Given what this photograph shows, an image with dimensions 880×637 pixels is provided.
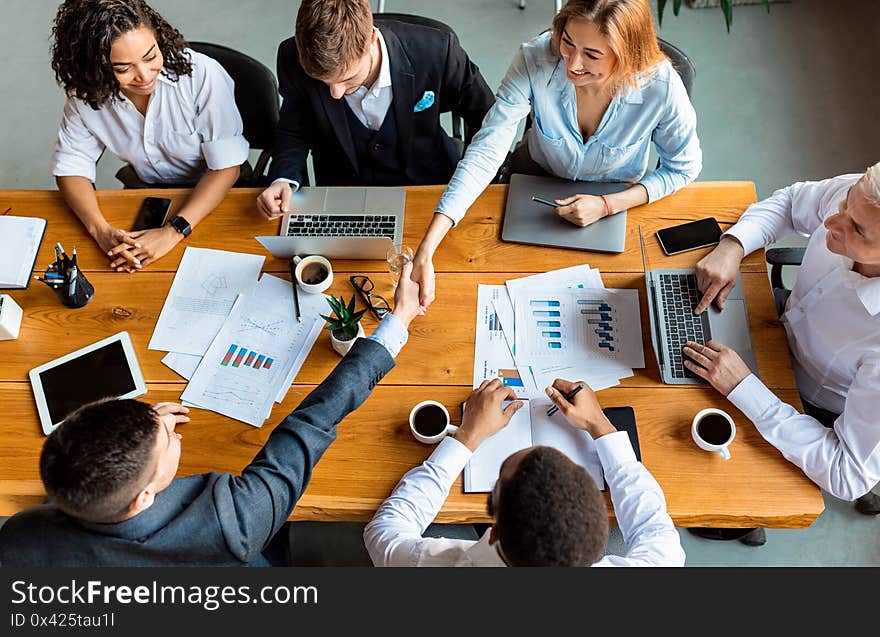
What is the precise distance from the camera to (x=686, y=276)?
177 cm

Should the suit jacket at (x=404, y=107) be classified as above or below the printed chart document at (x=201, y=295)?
above

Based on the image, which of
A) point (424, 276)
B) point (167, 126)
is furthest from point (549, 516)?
point (167, 126)

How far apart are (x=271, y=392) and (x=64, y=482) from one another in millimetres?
539

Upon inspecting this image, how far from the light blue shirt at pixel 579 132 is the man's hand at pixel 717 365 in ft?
1.58

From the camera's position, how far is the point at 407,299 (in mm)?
1736

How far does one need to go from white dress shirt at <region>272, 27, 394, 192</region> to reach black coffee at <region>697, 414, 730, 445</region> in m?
1.26

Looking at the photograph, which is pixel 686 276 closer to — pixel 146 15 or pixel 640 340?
pixel 640 340

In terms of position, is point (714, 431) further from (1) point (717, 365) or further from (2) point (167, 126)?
(2) point (167, 126)

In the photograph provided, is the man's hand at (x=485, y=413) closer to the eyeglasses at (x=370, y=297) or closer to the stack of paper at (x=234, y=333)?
the eyeglasses at (x=370, y=297)

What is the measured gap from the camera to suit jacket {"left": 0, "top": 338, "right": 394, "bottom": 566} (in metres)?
1.35

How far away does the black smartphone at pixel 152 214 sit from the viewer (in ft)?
6.63

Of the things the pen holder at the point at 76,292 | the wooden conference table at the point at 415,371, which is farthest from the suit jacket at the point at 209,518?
the pen holder at the point at 76,292

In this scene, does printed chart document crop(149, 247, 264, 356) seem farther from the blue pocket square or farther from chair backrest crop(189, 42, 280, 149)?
the blue pocket square

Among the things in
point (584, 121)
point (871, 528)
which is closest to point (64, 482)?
point (584, 121)
